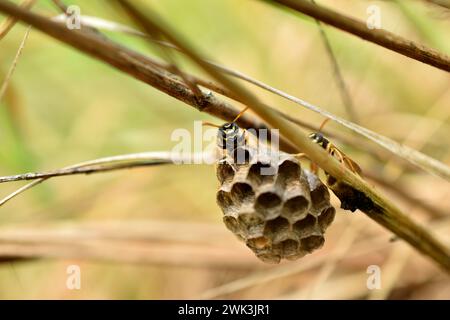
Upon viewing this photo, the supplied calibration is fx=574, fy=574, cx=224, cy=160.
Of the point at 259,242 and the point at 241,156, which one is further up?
the point at 241,156

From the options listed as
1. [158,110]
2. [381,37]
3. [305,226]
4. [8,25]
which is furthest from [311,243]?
[158,110]

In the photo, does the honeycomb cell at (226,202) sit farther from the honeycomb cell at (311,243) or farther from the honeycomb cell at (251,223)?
the honeycomb cell at (311,243)

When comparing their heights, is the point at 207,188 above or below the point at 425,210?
above

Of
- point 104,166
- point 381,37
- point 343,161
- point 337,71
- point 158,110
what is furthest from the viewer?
point 158,110

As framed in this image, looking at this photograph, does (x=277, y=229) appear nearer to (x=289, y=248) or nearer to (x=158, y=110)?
(x=289, y=248)

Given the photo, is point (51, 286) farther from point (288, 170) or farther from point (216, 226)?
point (288, 170)
